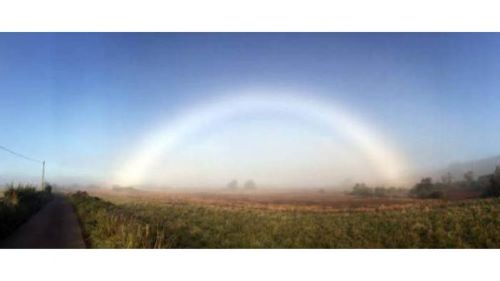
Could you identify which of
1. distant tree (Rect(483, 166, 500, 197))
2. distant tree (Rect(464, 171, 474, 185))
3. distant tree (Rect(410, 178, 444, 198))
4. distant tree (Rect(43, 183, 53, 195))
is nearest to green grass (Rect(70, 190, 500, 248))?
distant tree (Rect(410, 178, 444, 198))

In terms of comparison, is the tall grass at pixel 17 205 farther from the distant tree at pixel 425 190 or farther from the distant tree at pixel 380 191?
the distant tree at pixel 425 190

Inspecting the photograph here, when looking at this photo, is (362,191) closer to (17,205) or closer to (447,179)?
(447,179)

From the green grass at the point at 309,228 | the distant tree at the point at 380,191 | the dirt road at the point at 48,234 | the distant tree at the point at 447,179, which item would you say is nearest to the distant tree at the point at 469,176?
the distant tree at the point at 447,179

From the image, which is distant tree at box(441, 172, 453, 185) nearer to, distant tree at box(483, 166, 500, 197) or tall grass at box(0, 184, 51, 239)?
distant tree at box(483, 166, 500, 197)

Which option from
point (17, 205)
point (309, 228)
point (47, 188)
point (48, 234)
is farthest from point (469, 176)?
point (47, 188)
